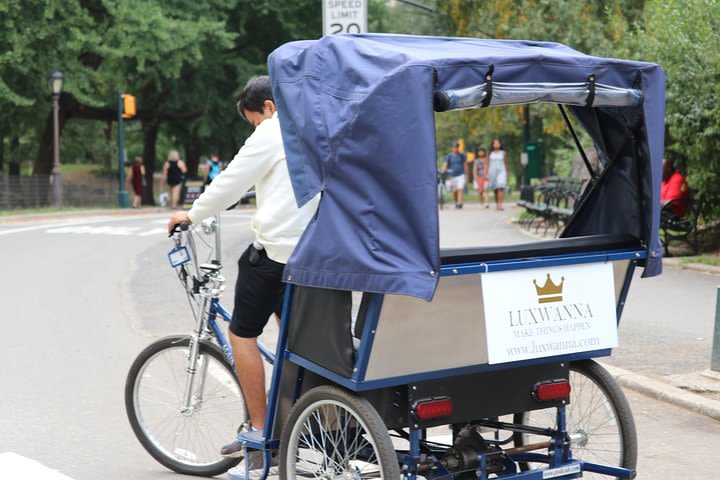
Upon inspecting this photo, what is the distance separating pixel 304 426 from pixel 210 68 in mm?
34592

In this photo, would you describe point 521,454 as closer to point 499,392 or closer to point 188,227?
point 499,392

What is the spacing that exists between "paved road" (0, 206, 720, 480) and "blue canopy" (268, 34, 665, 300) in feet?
6.42

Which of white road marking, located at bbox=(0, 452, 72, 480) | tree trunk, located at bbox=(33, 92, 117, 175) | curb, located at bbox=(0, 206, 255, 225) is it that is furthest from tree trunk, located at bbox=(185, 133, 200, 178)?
white road marking, located at bbox=(0, 452, 72, 480)

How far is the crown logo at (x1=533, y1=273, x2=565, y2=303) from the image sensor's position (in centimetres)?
412

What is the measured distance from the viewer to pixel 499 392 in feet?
14.2

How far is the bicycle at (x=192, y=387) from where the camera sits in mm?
5105

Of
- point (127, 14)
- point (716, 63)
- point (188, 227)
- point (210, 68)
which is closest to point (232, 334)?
point (188, 227)

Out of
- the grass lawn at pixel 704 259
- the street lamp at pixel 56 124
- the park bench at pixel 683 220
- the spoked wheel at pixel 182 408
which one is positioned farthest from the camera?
the street lamp at pixel 56 124

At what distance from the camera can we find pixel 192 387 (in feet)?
17.2

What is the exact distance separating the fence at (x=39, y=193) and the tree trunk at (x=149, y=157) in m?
1.42

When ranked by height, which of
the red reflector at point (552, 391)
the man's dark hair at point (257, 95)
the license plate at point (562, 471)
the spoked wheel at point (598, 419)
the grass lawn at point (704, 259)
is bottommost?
the grass lawn at point (704, 259)

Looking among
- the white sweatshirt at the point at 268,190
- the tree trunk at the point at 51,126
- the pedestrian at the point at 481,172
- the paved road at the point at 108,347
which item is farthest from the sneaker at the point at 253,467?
the tree trunk at the point at 51,126

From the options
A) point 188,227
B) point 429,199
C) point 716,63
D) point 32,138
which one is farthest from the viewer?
point 32,138

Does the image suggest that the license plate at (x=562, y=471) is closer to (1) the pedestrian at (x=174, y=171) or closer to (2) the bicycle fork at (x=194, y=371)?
(2) the bicycle fork at (x=194, y=371)
